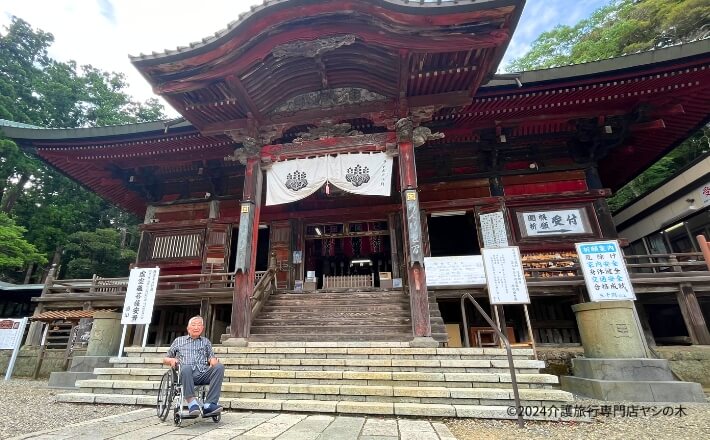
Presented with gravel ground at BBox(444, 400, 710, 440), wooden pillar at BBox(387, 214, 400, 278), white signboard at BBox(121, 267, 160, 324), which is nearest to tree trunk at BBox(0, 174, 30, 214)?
white signboard at BBox(121, 267, 160, 324)

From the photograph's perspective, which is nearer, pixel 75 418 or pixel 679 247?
pixel 75 418

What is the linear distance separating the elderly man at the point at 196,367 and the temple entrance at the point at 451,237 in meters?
11.6

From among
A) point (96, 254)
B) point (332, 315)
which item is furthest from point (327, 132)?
point (96, 254)

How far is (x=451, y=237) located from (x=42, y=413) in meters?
13.6

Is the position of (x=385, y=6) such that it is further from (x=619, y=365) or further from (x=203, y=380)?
(x=619, y=365)

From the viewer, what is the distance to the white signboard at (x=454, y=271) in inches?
262

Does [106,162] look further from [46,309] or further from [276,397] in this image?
[276,397]

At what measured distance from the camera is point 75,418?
4.07m

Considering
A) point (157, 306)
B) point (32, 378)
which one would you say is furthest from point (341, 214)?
point (32, 378)

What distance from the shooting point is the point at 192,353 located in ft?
12.3

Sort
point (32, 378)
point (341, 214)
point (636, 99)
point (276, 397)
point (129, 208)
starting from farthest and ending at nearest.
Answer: point (129, 208) < point (341, 214) < point (32, 378) < point (636, 99) < point (276, 397)

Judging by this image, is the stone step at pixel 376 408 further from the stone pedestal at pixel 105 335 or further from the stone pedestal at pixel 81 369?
the stone pedestal at pixel 105 335

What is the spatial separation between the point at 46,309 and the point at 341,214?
9.12 metres

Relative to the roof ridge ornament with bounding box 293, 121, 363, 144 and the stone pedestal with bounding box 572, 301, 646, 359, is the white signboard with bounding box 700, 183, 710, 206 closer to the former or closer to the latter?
the stone pedestal with bounding box 572, 301, 646, 359
